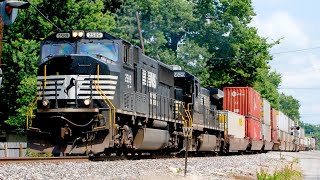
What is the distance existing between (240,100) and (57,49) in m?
18.7

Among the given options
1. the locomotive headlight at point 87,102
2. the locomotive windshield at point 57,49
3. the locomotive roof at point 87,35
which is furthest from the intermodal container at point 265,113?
the locomotive headlight at point 87,102

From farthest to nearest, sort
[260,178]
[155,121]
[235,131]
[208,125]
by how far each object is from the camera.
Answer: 1. [235,131]
2. [208,125]
3. [155,121]
4. [260,178]

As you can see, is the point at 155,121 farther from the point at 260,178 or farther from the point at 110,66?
the point at 260,178

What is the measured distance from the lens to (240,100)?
3428 centimetres

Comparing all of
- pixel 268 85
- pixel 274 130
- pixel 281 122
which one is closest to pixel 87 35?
pixel 274 130

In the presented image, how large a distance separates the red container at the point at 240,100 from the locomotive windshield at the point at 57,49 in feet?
59.0

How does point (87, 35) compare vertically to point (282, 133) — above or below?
above

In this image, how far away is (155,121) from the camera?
20.3 m

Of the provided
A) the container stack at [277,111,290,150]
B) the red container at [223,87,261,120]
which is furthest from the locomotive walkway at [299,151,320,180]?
the container stack at [277,111,290,150]

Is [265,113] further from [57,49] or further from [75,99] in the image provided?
[75,99]

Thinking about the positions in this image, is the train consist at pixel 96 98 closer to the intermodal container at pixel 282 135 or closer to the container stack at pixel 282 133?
the intermodal container at pixel 282 135

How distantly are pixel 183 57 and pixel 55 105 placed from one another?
37.1 metres

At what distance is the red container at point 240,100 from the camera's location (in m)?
33.8

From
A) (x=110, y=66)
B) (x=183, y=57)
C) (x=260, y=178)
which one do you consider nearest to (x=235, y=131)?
(x=110, y=66)
